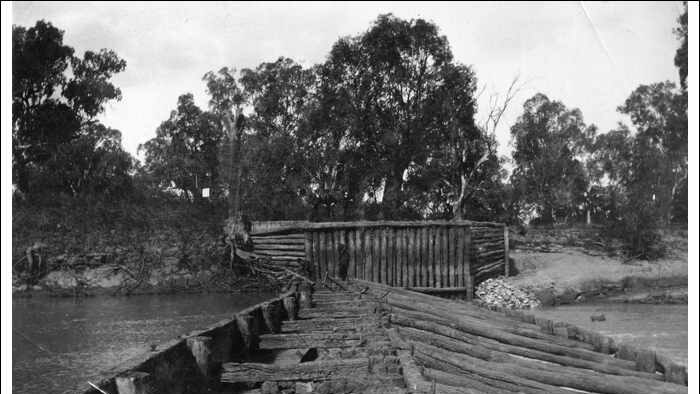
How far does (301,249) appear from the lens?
21.2 m

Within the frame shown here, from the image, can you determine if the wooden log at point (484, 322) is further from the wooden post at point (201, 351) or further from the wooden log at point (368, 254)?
the wooden log at point (368, 254)

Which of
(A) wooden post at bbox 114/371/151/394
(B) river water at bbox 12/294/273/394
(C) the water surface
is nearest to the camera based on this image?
(A) wooden post at bbox 114/371/151/394

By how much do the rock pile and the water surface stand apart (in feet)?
3.04

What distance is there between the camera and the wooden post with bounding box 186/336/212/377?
5.32 meters

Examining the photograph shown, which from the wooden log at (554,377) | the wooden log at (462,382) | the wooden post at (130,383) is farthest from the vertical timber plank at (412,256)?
the wooden post at (130,383)

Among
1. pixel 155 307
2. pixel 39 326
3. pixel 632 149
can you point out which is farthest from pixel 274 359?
pixel 632 149

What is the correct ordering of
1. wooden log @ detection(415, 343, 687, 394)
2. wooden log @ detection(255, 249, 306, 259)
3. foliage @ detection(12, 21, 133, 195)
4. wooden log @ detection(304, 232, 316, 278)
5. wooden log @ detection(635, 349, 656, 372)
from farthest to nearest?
wooden log @ detection(255, 249, 306, 259), wooden log @ detection(304, 232, 316, 278), foliage @ detection(12, 21, 133, 195), wooden log @ detection(635, 349, 656, 372), wooden log @ detection(415, 343, 687, 394)

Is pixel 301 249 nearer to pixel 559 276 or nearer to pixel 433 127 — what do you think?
pixel 559 276

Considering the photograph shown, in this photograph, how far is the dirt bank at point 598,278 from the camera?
862 inches

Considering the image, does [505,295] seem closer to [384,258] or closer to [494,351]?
[384,258]

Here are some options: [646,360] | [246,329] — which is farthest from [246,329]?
[646,360]

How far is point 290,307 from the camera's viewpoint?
991 cm

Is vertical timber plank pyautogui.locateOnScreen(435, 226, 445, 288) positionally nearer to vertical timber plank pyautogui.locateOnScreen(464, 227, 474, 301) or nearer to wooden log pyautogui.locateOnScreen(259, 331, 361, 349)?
vertical timber plank pyautogui.locateOnScreen(464, 227, 474, 301)

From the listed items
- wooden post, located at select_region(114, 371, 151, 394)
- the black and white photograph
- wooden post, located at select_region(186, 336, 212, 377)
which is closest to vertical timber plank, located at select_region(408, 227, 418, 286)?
the black and white photograph
